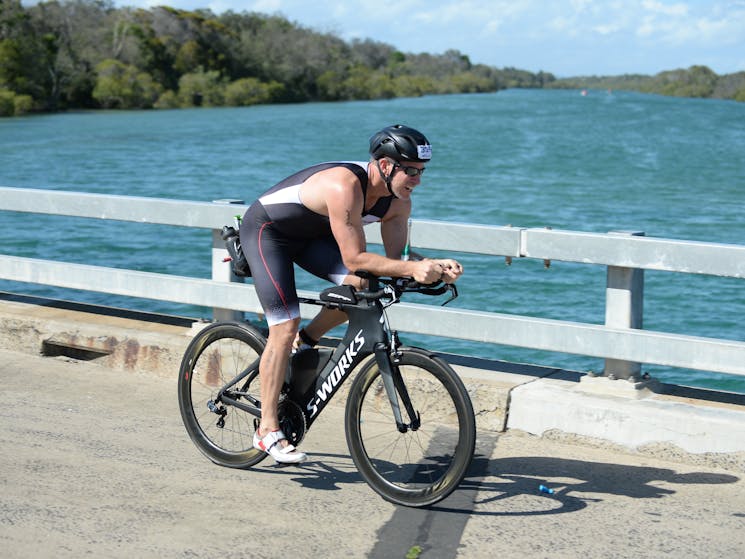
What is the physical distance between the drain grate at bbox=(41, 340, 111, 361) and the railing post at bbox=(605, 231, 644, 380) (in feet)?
11.1

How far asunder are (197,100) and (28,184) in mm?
67774

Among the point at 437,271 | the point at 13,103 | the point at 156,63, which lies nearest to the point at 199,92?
the point at 156,63

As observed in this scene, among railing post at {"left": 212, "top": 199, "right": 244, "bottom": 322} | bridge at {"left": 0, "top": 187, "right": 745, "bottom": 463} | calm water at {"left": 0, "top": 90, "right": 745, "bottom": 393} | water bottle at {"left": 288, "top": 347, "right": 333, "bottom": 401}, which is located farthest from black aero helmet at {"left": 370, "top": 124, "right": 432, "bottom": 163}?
calm water at {"left": 0, "top": 90, "right": 745, "bottom": 393}

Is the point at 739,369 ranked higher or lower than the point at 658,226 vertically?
higher

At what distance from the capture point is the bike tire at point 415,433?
15.2 ft

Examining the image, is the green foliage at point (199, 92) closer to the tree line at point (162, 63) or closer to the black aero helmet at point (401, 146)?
the tree line at point (162, 63)

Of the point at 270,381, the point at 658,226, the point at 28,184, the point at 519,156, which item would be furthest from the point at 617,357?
the point at 519,156

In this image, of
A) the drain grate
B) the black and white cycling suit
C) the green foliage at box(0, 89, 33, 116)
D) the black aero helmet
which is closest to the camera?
the black aero helmet

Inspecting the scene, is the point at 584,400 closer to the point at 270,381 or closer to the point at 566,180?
the point at 270,381

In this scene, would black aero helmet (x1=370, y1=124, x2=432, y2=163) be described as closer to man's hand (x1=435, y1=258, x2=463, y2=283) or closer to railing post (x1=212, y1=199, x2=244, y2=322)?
man's hand (x1=435, y1=258, x2=463, y2=283)

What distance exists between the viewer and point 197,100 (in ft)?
324

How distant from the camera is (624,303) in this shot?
5680 millimetres

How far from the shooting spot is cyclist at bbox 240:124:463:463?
465cm

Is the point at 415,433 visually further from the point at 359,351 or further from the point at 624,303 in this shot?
the point at 624,303
